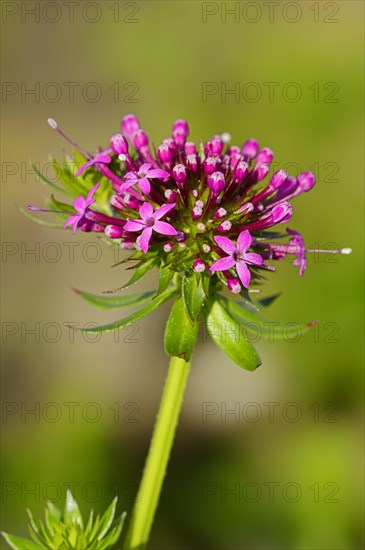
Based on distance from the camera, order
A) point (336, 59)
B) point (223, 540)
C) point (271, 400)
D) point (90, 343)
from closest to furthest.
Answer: point (223, 540)
point (271, 400)
point (90, 343)
point (336, 59)

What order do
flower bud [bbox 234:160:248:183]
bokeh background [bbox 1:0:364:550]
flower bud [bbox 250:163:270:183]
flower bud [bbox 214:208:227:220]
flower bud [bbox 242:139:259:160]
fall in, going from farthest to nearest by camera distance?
bokeh background [bbox 1:0:364:550], flower bud [bbox 242:139:259:160], flower bud [bbox 250:163:270:183], flower bud [bbox 234:160:248:183], flower bud [bbox 214:208:227:220]

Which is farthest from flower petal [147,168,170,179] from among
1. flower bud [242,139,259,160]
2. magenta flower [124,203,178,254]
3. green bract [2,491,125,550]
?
green bract [2,491,125,550]

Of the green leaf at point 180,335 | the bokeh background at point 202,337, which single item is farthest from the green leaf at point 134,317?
the bokeh background at point 202,337

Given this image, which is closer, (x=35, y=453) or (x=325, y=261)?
(x=35, y=453)

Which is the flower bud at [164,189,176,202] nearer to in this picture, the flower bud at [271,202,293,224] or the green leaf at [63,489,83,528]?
the flower bud at [271,202,293,224]

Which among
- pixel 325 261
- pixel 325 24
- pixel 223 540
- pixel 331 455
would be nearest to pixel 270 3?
pixel 325 24

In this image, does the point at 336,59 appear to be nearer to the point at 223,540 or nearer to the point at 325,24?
the point at 325,24

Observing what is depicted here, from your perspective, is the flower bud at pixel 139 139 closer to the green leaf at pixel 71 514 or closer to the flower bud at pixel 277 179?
the flower bud at pixel 277 179
